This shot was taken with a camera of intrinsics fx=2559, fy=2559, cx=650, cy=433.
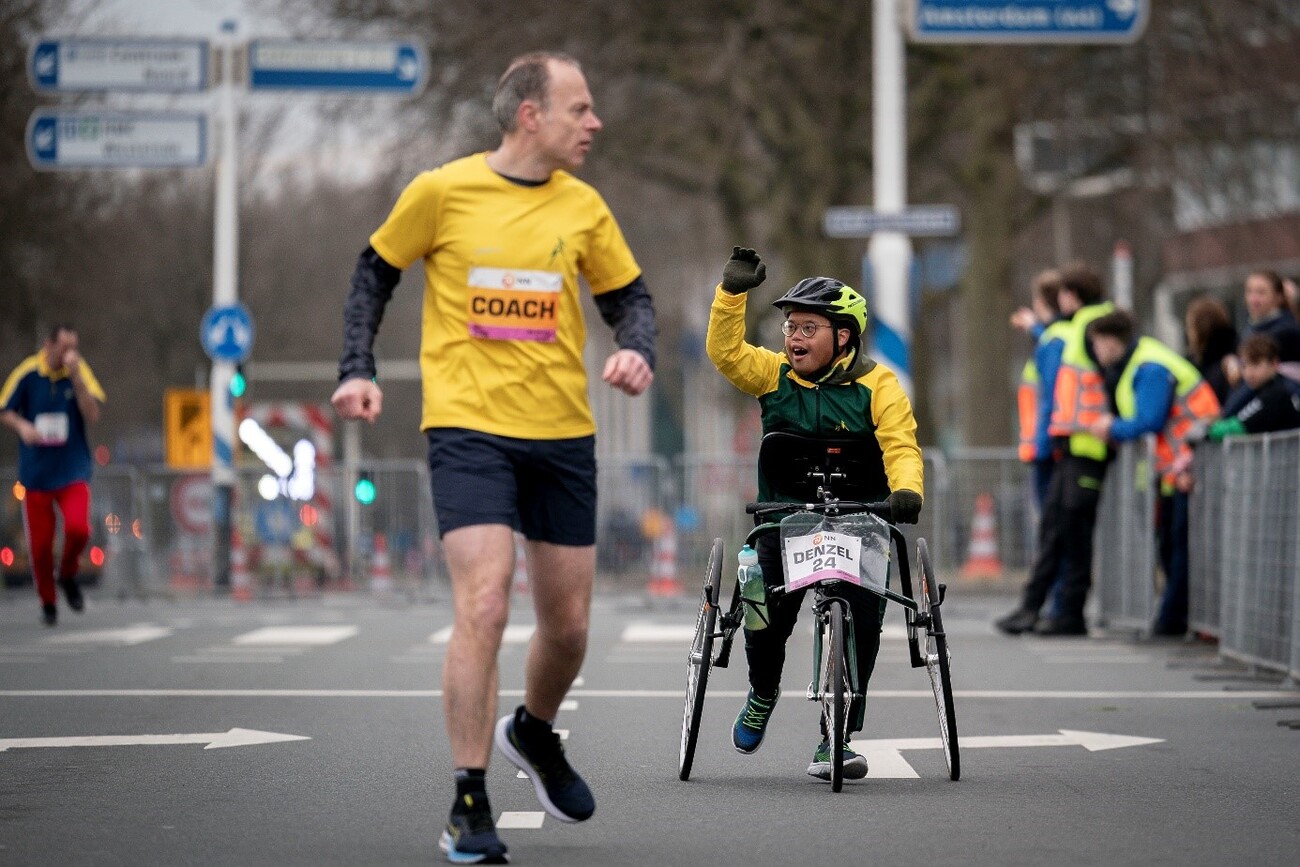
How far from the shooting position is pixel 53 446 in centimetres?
1764

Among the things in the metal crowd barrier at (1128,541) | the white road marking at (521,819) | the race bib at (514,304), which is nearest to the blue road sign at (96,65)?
the metal crowd barrier at (1128,541)

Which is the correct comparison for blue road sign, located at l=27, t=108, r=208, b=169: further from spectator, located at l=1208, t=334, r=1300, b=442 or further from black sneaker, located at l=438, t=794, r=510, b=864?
black sneaker, located at l=438, t=794, r=510, b=864

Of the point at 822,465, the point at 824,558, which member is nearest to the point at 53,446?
the point at 822,465

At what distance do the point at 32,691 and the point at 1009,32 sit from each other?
1063 centimetres

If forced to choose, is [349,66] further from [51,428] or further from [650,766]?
[650,766]

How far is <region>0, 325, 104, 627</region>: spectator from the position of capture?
17562mm

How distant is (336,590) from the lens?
23.3 metres

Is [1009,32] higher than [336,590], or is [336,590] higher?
[1009,32]

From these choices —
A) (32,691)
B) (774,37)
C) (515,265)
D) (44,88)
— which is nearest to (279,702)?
(32,691)

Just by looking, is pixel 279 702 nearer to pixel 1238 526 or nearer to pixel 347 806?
pixel 347 806

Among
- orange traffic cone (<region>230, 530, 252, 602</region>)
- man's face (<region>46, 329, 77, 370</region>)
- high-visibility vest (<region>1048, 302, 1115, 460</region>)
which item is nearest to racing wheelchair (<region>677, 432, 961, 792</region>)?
high-visibility vest (<region>1048, 302, 1115, 460</region>)

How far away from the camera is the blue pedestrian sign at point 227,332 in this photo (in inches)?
979

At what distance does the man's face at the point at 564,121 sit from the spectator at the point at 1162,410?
8.71 meters

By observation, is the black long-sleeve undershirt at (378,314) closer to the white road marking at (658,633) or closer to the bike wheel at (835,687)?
the bike wheel at (835,687)
